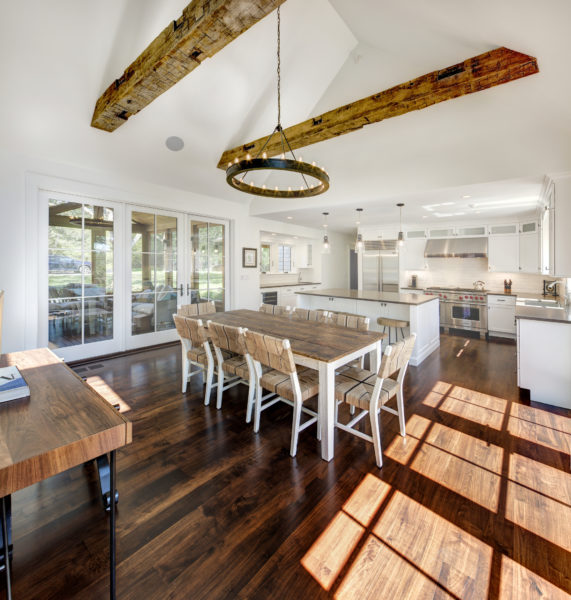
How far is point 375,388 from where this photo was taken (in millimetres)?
2096

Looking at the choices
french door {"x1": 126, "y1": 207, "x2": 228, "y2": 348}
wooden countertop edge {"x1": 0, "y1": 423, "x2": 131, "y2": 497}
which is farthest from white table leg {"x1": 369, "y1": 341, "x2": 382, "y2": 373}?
french door {"x1": 126, "y1": 207, "x2": 228, "y2": 348}

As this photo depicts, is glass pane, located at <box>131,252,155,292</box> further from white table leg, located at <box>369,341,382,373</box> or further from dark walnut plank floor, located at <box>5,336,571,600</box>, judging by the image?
white table leg, located at <box>369,341,382,373</box>

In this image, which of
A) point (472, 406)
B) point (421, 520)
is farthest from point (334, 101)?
point (421, 520)

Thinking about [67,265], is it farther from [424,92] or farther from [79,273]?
[424,92]

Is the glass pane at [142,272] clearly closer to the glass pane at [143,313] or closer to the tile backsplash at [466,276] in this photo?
the glass pane at [143,313]

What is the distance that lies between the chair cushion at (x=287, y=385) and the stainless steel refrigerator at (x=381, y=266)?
18.1 feet

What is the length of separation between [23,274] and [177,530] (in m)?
3.71

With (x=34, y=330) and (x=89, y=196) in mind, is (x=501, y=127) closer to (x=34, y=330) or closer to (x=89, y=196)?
(x=89, y=196)

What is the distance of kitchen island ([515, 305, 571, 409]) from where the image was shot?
9.87 feet

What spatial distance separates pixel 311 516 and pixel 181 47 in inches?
133

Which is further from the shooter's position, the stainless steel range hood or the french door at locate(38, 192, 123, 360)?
the stainless steel range hood

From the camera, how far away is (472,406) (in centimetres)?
302

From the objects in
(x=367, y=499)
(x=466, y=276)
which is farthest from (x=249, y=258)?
(x=367, y=499)

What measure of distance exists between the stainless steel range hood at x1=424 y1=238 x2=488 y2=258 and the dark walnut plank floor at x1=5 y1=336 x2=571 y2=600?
4.28 metres
